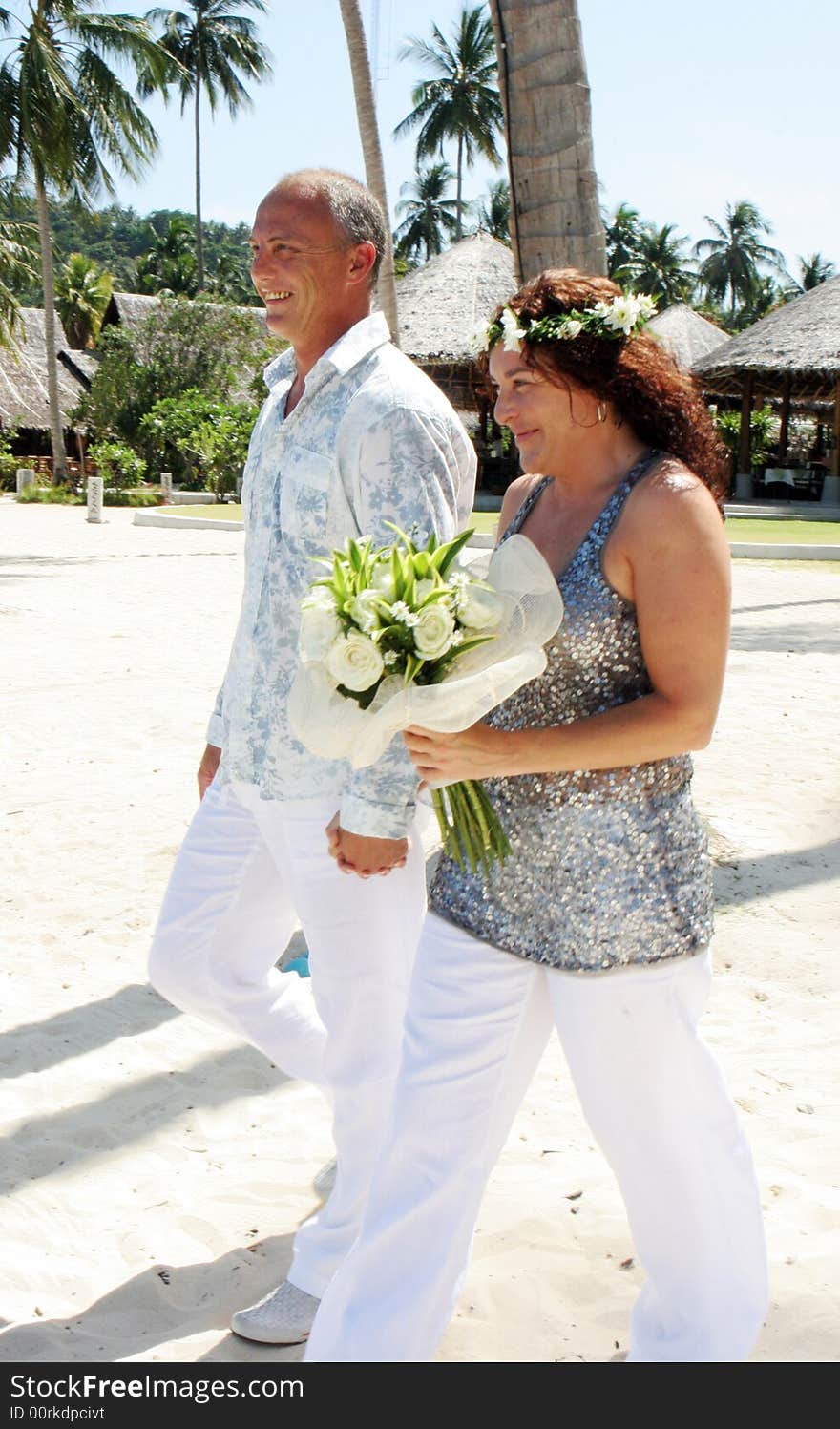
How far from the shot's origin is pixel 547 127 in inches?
193

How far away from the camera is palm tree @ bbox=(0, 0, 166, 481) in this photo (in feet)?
107

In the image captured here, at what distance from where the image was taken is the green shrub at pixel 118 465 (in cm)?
3431

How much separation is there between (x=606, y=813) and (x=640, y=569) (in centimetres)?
38

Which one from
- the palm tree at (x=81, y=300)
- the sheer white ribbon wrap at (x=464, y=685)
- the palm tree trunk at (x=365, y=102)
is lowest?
the sheer white ribbon wrap at (x=464, y=685)

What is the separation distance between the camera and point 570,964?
2109 millimetres

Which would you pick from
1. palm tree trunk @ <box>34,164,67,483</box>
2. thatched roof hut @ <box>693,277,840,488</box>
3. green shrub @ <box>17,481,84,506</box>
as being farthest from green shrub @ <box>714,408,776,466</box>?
palm tree trunk @ <box>34,164,67,483</box>

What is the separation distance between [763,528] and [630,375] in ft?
76.1

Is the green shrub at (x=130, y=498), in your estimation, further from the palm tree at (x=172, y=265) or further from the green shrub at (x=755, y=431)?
the palm tree at (x=172, y=265)

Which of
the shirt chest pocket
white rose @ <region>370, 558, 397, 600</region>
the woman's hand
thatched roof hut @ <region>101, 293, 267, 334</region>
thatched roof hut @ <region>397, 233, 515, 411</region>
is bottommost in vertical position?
the woman's hand

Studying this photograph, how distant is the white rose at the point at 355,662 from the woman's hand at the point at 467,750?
129mm

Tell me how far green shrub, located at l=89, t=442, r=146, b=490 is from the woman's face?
33.3 metres

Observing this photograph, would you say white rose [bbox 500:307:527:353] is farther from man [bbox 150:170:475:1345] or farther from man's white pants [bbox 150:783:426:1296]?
man's white pants [bbox 150:783:426:1296]

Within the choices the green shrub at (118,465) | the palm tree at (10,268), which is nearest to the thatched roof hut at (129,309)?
the palm tree at (10,268)

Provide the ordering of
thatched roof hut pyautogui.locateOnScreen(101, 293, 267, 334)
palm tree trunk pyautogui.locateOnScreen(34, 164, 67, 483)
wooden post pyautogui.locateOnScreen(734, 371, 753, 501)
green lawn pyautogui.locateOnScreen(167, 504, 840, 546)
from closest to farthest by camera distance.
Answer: green lawn pyautogui.locateOnScreen(167, 504, 840, 546), wooden post pyautogui.locateOnScreen(734, 371, 753, 501), palm tree trunk pyautogui.locateOnScreen(34, 164, 67, 483), thatched roof hut pyautogui.locateOnScreen(101, 293, 267, 334)
